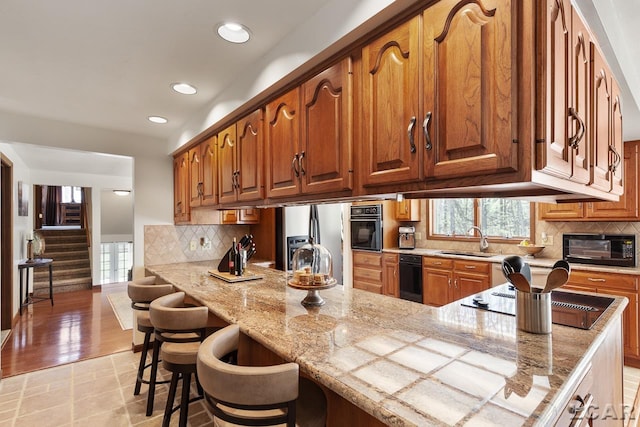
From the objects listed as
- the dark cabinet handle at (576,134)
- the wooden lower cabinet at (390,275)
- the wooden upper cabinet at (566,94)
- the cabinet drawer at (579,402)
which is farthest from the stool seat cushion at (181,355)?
the wooden lower cabinet at (390,275)

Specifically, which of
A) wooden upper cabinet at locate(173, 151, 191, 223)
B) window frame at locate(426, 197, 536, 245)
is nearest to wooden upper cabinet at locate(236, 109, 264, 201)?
wooden upper cabinet at locate(173, 151, 191, 223)

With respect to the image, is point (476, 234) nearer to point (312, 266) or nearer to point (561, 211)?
point (561, 211)

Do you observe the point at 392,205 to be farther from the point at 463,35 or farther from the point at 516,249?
the point at 463,35

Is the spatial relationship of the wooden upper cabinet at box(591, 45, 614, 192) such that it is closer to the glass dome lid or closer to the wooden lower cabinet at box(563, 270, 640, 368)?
the glass dome lid

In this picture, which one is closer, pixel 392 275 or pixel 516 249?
pixel 516 249

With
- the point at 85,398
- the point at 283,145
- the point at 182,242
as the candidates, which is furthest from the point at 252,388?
the point at 182,242

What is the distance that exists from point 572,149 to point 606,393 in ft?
3.74

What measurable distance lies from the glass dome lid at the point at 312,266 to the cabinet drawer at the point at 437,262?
2.40 m

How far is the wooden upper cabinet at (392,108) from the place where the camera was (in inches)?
46.4

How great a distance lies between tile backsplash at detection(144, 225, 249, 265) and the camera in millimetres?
3409

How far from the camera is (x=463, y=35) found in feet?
3.39

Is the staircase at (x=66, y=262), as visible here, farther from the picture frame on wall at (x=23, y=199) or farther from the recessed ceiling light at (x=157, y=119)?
the recessed ceiling light at (x=157, y=119)

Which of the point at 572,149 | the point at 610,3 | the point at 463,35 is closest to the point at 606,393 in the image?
the point at 572,149

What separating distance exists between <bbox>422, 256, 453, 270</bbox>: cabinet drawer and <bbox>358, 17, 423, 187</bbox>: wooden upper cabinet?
287 centimetres
